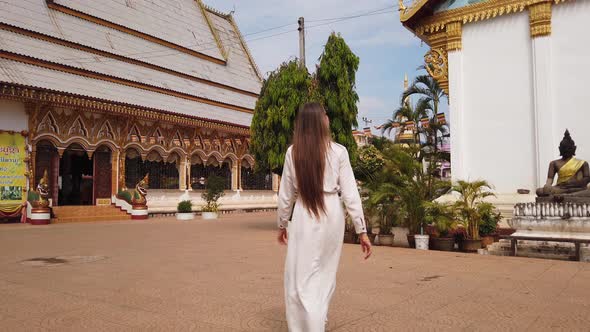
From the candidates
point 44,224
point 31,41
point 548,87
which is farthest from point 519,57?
point 31,41

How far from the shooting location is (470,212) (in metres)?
9.02

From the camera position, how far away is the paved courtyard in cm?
391

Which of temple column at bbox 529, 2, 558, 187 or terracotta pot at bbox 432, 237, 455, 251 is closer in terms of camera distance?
terracotta pot at bbox 432, 237, 455, 251

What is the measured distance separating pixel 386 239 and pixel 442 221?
1427 mm

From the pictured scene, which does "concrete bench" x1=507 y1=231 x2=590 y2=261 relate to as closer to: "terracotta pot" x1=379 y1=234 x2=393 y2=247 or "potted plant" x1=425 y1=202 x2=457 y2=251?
"potted plant" x1=425 y1=202 x2=457 y2=251

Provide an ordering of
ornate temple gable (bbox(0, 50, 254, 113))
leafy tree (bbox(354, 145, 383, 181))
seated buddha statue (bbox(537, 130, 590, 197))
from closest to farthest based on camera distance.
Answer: seated buddha statue (bbox(537, 130, 590, 197)) → leafy tree (bbox(354, 145, 383, 181)) → ornate temple gable (bbox(0, 50, 254, 113))

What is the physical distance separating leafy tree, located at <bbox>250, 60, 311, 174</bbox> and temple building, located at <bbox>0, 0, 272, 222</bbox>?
8529 millimetres

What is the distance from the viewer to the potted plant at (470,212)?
8992mm

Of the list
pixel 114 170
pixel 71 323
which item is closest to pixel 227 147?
pixel 114 170

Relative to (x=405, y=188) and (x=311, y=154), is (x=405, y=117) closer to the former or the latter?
(x=405, y=188)

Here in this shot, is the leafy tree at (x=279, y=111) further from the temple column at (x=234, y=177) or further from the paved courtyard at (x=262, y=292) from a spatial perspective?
the temple column at (x=234, y=177)

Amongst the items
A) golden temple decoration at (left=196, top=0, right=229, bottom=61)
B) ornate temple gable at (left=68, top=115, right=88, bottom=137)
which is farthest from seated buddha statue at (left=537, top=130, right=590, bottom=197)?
golden temple decoration at (left=196, top=0, right=229, bottom=61)

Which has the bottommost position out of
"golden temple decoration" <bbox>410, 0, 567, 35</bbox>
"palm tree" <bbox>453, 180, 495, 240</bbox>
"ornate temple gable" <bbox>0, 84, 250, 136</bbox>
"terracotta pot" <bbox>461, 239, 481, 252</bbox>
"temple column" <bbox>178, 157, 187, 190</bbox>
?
"terracotta pot" <bbox>461, 239, 481, 252</bbox>

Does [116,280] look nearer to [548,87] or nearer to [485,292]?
[485,292]
